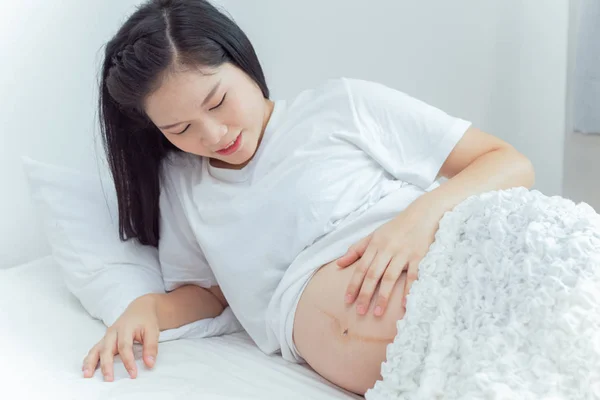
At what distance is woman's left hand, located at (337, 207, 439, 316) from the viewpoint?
90cm

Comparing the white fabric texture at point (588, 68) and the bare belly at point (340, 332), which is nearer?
the bare belly at point (340, 332)

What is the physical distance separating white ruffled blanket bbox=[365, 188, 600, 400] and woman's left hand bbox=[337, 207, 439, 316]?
27 mm

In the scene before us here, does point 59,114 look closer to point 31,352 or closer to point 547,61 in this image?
point 31,352

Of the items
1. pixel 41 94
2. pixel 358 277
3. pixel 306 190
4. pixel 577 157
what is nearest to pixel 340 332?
pixel 358 277

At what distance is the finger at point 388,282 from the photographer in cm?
88

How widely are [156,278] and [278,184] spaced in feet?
1.06

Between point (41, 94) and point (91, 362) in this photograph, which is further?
point (41, 94)

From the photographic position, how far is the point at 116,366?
0.99 metres

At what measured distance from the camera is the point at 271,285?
107 centimetres

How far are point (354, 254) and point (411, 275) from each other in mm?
104

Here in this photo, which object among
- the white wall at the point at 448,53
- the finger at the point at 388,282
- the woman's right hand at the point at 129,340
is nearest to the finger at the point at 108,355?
the woman's right hand at the point at 129,340

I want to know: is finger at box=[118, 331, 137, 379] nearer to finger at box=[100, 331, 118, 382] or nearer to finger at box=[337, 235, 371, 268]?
finger at box=[100, 331, 118, 382]

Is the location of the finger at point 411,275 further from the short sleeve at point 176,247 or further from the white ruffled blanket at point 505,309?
the short sleeve at point 176,247

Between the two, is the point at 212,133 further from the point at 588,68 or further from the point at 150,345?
the point at 588,68
